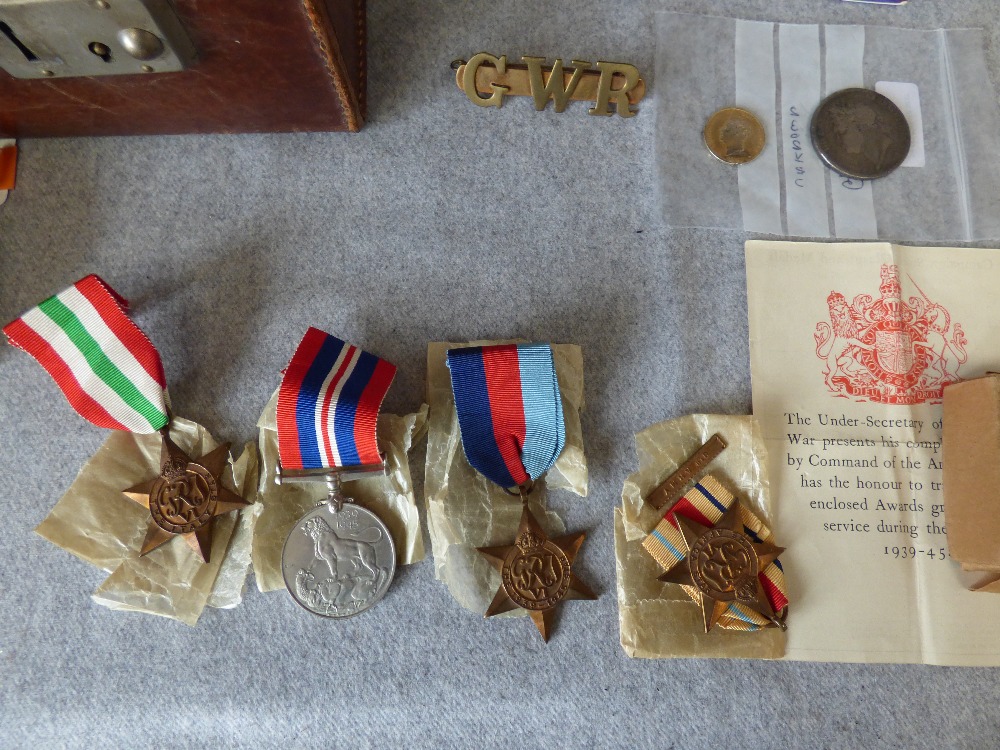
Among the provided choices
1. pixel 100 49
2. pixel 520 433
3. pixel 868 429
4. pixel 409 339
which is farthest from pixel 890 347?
pixel 100 49

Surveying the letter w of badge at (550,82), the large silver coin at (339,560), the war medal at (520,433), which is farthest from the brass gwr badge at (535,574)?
the letter w of badge at (550,82)

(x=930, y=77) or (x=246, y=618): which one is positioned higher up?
(x=930, y=77)

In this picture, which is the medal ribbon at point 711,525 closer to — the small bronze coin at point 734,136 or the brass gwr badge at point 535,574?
the brass gwr badge at point 535,574

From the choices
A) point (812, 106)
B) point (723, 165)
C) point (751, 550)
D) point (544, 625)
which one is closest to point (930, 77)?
point (812, 106)

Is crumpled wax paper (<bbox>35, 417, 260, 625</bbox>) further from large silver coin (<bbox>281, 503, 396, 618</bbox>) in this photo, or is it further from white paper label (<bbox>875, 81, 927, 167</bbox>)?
white paper label (<bbox>875, 81, 927, 167</bbox>)

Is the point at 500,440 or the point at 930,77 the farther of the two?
the point at 930,77

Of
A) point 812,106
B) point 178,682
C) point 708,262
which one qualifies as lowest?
point 178,682

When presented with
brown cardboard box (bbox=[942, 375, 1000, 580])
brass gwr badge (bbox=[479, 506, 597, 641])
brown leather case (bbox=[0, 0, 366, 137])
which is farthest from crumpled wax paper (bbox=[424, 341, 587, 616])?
brown cardboard box (bbox=[942, 375, 1000, 580])

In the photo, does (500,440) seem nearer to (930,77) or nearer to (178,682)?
(178,682)
